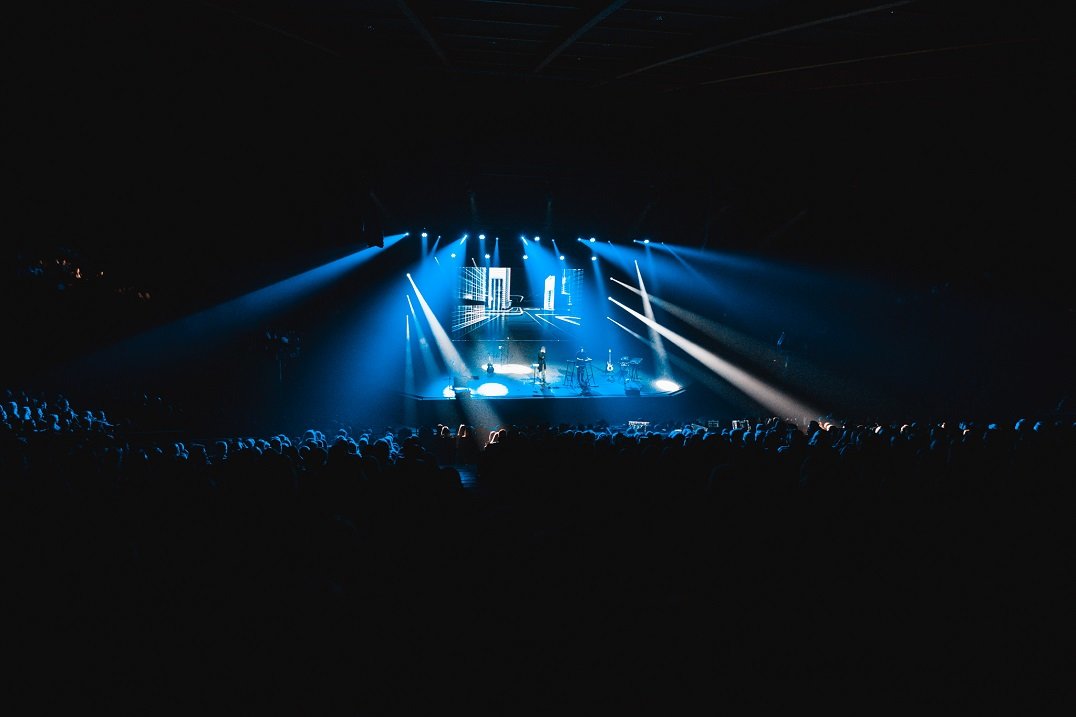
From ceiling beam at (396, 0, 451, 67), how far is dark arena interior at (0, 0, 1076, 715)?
3.2 inches

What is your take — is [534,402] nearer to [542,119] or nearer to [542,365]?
[542,365]

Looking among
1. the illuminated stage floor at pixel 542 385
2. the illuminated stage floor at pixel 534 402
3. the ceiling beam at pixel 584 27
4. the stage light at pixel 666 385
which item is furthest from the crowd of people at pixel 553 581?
the stage light at pixel 666 385

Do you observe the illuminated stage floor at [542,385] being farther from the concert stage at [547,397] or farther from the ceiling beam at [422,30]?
→ the ceiling beam at [422,30]

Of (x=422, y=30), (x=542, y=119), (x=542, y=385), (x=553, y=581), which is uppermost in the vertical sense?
(x=542, y=119)

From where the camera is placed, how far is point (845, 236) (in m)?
15.6

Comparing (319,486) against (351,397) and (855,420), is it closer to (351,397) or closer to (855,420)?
(351,397)

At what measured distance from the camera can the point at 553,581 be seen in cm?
462

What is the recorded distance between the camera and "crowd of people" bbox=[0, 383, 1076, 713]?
362 cm

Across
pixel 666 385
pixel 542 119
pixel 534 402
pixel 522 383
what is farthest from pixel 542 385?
pixel 542 119

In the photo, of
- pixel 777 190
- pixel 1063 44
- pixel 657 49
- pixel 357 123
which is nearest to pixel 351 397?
pixel 357 123

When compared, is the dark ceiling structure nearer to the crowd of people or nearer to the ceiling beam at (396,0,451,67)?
the ceiling beam at (396,0,451,67)

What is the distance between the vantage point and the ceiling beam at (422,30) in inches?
214

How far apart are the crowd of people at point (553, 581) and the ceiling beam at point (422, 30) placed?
4.25 meters

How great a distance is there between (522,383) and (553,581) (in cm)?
1494
